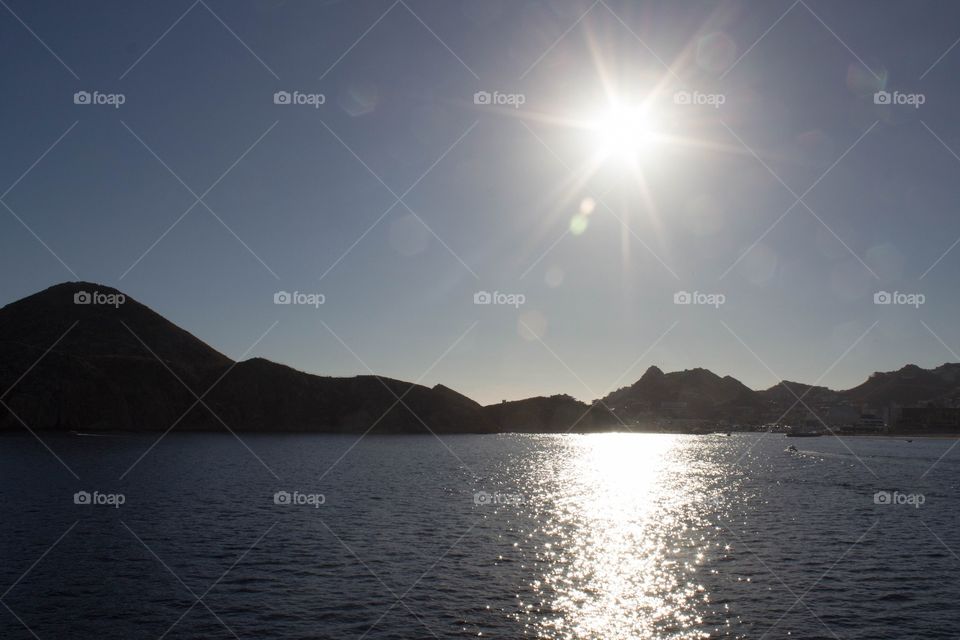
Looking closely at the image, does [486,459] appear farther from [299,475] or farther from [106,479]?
[106,479]

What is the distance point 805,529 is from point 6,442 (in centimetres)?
17677

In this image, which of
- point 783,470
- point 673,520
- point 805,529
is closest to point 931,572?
point 805,529

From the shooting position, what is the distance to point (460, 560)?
150 ft

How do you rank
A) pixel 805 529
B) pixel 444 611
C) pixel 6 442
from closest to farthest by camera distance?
pixel 444 611 < pixel 805 529 < pixel 6 442

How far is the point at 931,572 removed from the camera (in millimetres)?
44562
